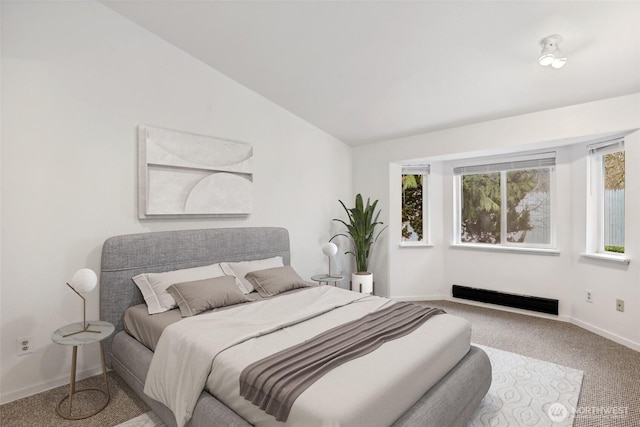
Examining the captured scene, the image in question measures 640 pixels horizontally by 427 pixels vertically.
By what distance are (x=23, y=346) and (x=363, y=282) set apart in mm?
3564

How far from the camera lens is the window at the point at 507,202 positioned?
432cm

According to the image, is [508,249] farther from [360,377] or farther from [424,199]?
[360,377]

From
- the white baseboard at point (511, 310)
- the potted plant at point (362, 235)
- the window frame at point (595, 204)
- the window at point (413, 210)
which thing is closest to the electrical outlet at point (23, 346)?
the potted plant at point (362, 235)

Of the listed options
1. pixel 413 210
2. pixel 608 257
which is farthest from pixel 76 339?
pixel 608 257

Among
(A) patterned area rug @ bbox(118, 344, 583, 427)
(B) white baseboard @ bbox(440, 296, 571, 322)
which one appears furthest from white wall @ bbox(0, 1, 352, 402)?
(B) white baseboard @ bbox(440, 296, 571, 322)

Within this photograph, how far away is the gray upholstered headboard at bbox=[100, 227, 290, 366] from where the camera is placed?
277cm

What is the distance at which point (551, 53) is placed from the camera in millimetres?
2584

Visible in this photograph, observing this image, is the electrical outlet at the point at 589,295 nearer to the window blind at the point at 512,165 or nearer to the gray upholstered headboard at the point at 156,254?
the window blind at the point at 512,165

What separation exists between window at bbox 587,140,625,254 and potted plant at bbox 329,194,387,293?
2.43 m

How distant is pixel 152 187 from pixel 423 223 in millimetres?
3756

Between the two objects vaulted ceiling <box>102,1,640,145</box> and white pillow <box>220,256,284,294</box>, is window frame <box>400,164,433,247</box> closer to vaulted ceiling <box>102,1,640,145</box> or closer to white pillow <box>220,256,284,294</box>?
vaulted ceiling <box>102,1,640,145</box>

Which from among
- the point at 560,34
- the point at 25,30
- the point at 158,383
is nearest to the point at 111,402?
the point at 158,383

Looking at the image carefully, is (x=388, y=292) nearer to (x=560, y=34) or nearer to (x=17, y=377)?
(x=560, y=34)

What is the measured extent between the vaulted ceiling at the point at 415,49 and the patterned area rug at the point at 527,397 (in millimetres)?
2519
